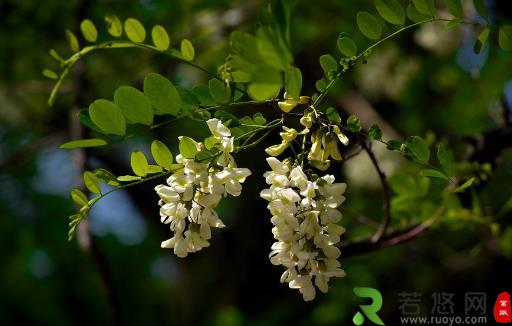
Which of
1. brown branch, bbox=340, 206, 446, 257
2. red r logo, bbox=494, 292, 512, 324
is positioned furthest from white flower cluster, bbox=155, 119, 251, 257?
red r logo, bbox=494, 292, 512, 324

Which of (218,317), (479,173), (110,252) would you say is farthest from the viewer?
(110,252)

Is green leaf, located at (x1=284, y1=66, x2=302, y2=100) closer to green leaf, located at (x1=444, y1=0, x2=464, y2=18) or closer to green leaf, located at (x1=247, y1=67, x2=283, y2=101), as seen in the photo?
green leaf, located at (x1=247, y1=67, x2=283, y2=101)

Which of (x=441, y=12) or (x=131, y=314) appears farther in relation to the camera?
(x=131, y=314)

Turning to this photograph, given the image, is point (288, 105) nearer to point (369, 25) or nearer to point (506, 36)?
point (369, 25)

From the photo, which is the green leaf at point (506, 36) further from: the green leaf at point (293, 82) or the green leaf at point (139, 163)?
the green leaf at point (139, 163)

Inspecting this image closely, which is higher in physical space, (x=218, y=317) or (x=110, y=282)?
(x=110, y=282)

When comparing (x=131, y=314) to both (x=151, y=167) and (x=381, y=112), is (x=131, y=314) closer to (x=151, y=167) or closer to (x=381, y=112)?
(x=381, y=112)

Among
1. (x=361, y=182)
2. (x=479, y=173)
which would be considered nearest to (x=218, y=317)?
(x=361, y=182)
